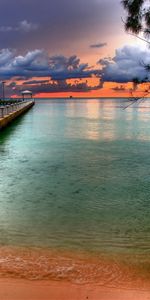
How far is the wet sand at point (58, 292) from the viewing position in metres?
4.15

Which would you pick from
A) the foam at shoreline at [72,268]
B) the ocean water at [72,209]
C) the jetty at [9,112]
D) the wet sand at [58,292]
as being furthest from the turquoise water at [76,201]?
the jetty at [9,112]

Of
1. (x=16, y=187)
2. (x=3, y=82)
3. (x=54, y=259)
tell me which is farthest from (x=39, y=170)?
(x=3, y=82)

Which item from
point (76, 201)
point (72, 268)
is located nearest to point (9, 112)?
point (76, 201)

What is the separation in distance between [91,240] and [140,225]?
1226 mm

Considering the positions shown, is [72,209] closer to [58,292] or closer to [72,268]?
[72,268]

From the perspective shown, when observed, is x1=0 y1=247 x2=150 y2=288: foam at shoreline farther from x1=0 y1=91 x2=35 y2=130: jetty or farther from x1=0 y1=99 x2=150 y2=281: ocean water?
x1=0 y1=91 x2=35 y2=130: jetty

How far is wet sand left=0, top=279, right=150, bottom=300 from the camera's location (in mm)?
4152

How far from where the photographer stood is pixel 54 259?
543 cm

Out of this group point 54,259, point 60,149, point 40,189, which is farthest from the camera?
point 60,149

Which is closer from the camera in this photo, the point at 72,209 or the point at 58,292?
the point at 58,292

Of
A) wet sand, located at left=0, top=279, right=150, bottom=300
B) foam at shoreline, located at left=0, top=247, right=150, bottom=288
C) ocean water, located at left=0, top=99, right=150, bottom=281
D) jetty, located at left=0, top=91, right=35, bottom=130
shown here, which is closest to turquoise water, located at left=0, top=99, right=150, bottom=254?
ocean water, located at left=0, top=99, right=150, bottom=281

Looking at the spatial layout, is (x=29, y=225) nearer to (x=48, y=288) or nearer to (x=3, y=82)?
(x=48, y=288)

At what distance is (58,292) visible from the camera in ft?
14.1

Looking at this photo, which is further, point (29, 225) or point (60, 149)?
point (60, 149)
